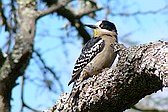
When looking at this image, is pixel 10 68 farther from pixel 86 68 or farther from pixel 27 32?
pixel 86 68

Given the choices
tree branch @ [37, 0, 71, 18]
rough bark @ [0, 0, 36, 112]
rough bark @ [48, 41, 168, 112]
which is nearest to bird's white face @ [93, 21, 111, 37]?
rough bark @ [0, 0, 36, 112]

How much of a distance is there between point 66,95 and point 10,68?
3106mm

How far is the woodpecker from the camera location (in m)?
4.55

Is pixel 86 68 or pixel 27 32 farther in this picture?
pixel 27 32

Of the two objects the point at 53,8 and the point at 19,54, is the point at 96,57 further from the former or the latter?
the point at 53,8

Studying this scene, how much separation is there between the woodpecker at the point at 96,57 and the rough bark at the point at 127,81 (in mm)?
1091

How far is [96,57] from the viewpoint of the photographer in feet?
16.0

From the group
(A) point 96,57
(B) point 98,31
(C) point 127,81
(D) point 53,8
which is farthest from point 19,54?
(C) point 127,81

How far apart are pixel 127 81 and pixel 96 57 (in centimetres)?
198

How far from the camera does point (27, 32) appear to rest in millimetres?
6961

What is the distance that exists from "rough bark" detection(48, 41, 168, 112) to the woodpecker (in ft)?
3.58

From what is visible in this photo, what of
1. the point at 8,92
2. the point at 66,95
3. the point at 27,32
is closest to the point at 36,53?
the point at 27,32

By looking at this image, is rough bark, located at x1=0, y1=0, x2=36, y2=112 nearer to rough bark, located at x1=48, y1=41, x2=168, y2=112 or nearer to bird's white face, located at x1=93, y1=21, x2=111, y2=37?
bird's white face, located at x1=93, y1=21, x2=111, y2=37

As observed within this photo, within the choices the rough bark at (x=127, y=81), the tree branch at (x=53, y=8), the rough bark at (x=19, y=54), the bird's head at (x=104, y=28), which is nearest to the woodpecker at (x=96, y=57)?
the bird's head at (x=104, y=28)
